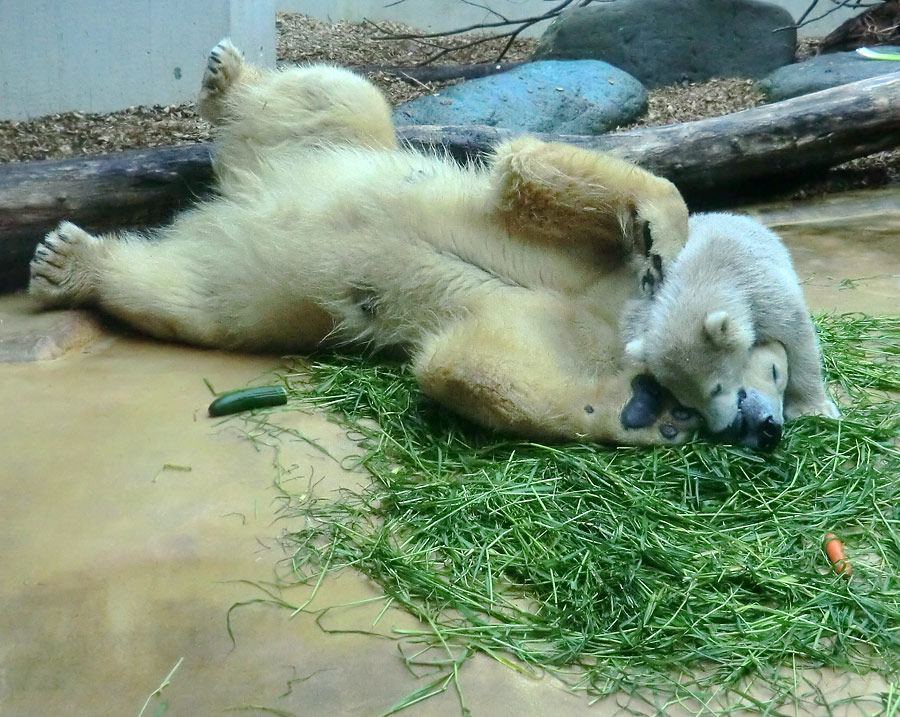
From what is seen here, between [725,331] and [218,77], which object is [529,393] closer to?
[725,331]

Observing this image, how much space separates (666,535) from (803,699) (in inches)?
26.0

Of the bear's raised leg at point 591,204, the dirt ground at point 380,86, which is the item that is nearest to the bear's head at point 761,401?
the bear's raised leg at point 591,204

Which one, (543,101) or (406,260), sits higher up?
(406,260)

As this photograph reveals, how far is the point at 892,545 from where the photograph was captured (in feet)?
8.54

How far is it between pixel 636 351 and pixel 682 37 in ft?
26.5

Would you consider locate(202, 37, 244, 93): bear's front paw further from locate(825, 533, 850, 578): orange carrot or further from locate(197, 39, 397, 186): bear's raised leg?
locate(825, 533, 850, 578): orange carrot

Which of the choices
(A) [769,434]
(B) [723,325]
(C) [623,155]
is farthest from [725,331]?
(C) [623,155]

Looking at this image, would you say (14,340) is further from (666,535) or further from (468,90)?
(468,90)

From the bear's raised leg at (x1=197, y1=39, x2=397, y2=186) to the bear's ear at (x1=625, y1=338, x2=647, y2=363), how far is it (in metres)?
1.78

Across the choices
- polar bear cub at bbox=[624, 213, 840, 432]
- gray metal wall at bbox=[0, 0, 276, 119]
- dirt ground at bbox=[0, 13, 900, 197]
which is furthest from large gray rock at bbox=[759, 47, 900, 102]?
polar bear cub at bbox=[624, 213, 840, 432]

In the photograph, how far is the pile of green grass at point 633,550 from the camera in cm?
216

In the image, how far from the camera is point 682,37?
9984 mm

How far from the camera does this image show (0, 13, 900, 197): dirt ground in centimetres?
593

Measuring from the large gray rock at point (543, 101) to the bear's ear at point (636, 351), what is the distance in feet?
14.3
